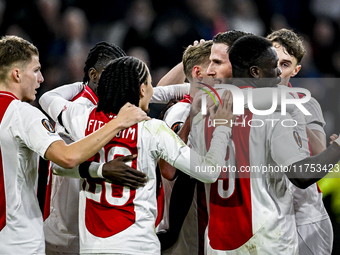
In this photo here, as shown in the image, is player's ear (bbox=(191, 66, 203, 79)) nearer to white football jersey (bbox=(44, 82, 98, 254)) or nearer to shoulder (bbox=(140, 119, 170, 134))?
white football jersey (bbox=(44, 82, 98, 254))

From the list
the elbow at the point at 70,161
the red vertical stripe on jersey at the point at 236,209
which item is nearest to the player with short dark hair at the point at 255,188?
the red vertical stripe on jersey at the point at 236,209

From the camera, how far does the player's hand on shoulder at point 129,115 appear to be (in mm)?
1661

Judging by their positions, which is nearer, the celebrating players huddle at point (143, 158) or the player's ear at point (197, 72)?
the celebrating players huddle at point (143, 158)

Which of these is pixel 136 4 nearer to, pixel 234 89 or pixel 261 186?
pixel 234 89

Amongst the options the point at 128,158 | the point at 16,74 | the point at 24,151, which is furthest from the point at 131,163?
the point at 16,74

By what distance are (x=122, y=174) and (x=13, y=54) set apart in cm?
81

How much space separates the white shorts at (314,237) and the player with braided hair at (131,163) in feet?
2.91

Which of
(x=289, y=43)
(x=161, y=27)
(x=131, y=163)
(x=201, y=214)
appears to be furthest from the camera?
(x=161, y=27)

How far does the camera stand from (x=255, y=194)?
1.70 m

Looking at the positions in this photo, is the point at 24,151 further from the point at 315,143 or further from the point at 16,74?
the point at 315,143

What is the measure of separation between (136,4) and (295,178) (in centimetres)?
354

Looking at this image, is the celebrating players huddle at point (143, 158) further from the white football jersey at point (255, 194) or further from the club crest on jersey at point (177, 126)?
the club crest on jersey at point (177, 126)

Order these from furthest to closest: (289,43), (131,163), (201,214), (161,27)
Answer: (161,27)
(289,43)
(201,214)
(131,163)

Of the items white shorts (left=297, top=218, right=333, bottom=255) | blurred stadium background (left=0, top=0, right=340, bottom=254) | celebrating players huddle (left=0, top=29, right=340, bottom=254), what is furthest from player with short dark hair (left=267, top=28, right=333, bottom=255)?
blurred stadium background (left=0, top=0, right=340, bottom=254)
